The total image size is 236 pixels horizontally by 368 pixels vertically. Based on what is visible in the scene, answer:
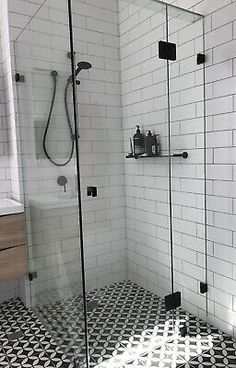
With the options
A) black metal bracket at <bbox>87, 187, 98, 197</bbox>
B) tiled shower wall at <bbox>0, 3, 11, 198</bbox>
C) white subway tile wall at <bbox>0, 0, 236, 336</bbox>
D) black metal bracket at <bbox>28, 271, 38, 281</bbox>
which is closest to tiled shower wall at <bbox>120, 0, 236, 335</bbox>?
white subway tile wall at <bbox>0, 0, 236, 336</bbox>

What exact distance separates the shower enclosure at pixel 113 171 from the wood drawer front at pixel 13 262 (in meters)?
0.08

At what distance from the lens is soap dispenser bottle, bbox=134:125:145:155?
7.73ft

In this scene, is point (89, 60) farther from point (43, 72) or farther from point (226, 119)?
point (226, 119)

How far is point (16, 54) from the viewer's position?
244cm

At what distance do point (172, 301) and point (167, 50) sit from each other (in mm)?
1746

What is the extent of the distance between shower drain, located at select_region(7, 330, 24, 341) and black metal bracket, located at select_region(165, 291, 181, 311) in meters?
1.04

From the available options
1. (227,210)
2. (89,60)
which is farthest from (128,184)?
(89,60)

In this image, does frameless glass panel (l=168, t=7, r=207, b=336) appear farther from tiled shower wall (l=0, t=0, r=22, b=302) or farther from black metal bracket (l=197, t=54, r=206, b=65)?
tiled shower wall (l=0, t=0, r=22, b=302)

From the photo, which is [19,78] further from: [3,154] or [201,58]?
[201,58]

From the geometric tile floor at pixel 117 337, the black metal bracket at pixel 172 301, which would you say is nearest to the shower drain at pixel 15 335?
the geometric tile floor at pixel 117 337

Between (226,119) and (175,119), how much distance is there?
41 centimetres

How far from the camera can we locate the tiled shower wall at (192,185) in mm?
1920

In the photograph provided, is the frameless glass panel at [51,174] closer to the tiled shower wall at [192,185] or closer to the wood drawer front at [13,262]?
the wood drawer front at [13,262]

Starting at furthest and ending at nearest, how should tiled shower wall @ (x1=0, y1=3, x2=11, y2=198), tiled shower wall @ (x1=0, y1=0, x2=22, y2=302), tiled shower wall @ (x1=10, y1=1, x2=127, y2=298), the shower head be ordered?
tiled shower wall @ (x1=0, y1=3, x2=11, y2=198) < tiled shower wall @ (x1=0, y1=0, x2=22, y2=302) < tiled shower wall @ (x1=10, y1=1, x2=127, y2=298) < the shower head
